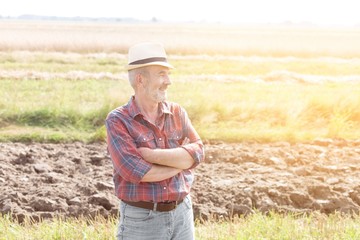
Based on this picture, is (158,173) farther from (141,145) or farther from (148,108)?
(148,108)

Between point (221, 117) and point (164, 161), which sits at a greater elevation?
point (164, 161)

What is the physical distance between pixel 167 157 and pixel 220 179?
14.6 ft

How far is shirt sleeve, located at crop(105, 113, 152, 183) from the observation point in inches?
153

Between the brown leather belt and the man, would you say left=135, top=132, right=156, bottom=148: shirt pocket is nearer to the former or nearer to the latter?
the man

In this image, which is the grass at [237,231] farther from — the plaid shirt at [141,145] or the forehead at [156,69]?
the forehead at [156,69]

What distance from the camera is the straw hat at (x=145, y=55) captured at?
392cm

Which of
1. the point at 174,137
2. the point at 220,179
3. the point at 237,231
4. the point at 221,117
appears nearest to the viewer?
the point at 174,137

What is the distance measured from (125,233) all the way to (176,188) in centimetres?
38

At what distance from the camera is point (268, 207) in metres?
7.39

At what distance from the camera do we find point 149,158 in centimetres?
400

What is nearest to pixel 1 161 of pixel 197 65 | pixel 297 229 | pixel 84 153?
pixel 84 153

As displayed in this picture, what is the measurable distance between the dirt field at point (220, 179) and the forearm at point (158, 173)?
9.89 feet

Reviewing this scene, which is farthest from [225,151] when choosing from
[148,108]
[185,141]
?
[148,108]

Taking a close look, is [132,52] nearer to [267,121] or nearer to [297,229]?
[297,229]
